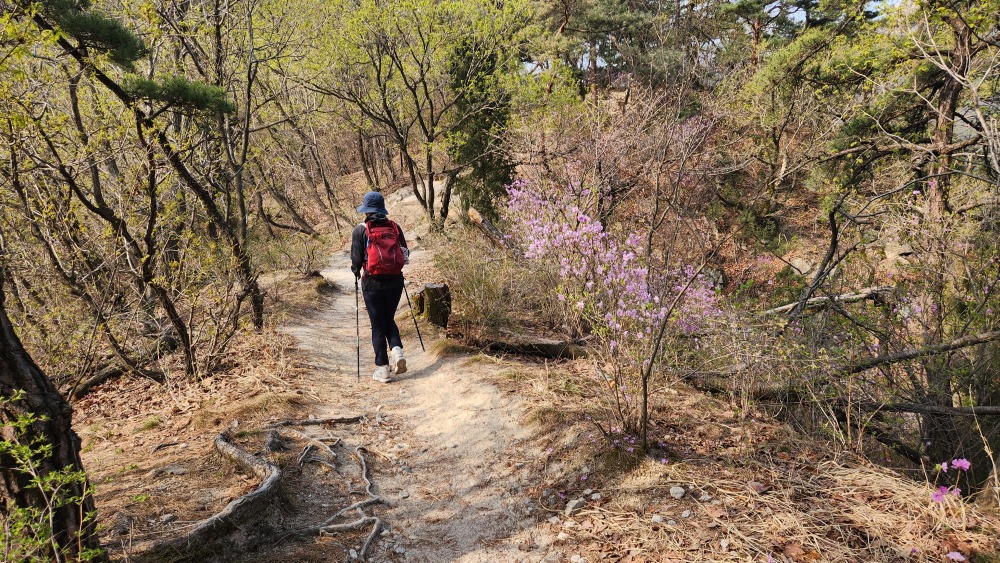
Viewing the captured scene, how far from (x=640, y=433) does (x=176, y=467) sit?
10.8 feet

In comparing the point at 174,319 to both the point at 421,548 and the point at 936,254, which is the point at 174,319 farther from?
the point at 936,254

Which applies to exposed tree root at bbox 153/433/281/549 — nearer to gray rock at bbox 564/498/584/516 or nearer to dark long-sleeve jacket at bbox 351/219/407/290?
gray rock at bbox 564/498/584/516

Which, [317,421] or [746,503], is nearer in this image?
[746,503]

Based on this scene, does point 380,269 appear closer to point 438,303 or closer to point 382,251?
point 382,251

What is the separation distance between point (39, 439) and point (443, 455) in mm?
2614

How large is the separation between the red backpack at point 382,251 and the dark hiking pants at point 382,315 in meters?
0.25

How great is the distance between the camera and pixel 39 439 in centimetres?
215

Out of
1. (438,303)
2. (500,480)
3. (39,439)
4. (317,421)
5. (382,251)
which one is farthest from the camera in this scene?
(438,303)

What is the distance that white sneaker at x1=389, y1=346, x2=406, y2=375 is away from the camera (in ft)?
19.3

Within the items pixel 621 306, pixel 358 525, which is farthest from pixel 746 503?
pixel 358 525

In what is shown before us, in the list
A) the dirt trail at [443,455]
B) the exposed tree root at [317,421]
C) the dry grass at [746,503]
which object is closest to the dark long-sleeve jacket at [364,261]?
the dirt trail at [443,455]

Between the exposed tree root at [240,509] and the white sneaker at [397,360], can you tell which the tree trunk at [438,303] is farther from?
the exposed tree root at [240,509]

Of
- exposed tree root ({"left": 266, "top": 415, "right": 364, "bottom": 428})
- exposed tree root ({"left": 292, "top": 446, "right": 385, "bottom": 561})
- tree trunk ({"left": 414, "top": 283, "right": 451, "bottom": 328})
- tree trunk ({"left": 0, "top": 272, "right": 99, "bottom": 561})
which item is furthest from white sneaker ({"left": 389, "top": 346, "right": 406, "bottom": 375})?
tree trunk ({"left": 0, "top": 272, "right": 99, "bottom": 561})

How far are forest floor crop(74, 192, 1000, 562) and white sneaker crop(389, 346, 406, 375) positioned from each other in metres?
0.46
